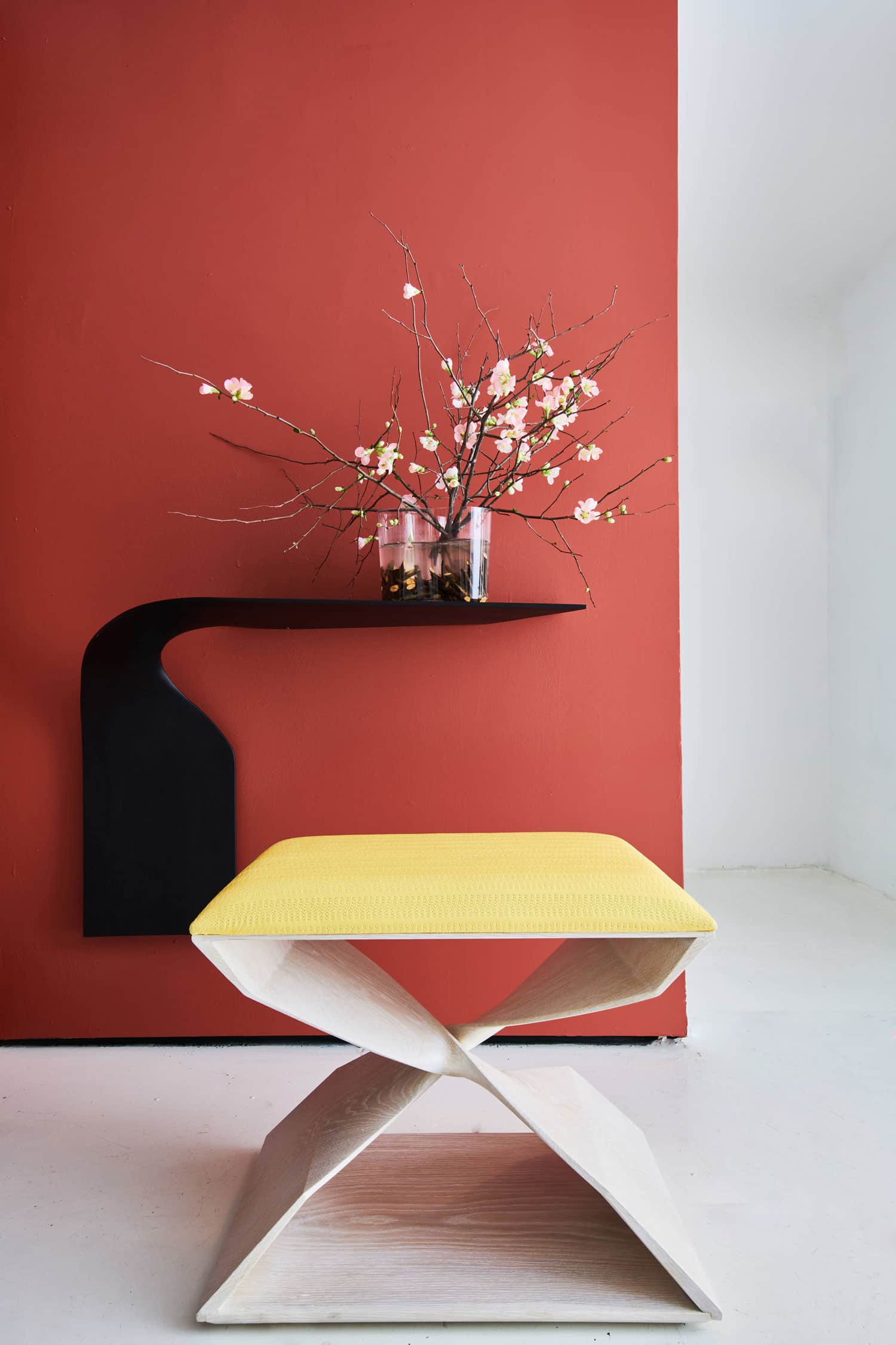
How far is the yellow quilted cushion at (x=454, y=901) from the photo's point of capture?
1093mm

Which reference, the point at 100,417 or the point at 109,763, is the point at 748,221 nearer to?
the point at 100,417

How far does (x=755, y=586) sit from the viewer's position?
409 centimetres

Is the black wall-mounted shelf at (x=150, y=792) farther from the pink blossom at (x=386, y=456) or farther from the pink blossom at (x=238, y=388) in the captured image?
the pink blossom at (x=238, y=388)

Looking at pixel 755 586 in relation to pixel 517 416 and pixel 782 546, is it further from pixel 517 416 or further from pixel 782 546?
pixel 517 416

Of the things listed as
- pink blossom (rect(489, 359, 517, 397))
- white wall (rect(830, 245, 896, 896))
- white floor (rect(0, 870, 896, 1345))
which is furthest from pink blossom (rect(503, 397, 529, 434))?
white wall (rect(830, 245, 896, 896))

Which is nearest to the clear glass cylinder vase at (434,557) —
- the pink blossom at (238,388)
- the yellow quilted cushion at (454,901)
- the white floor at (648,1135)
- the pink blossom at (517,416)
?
the pink blossom at (517,416)

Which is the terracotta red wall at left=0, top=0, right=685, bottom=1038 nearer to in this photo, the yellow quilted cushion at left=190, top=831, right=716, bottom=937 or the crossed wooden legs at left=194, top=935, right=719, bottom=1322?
the crossed wooden legs at left=194, top=935, right=719, bottom=1322

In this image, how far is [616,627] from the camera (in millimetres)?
2123

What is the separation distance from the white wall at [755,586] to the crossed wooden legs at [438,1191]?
110 inches

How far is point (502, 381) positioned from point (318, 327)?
585 mm

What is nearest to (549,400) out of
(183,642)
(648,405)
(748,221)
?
(648,405)

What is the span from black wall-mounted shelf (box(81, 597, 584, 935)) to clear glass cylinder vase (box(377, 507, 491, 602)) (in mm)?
118

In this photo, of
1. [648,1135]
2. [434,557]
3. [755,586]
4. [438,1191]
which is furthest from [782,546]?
[438,1191]

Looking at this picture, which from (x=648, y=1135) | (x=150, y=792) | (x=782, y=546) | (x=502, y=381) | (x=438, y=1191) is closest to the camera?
(x=438, y=1191)
